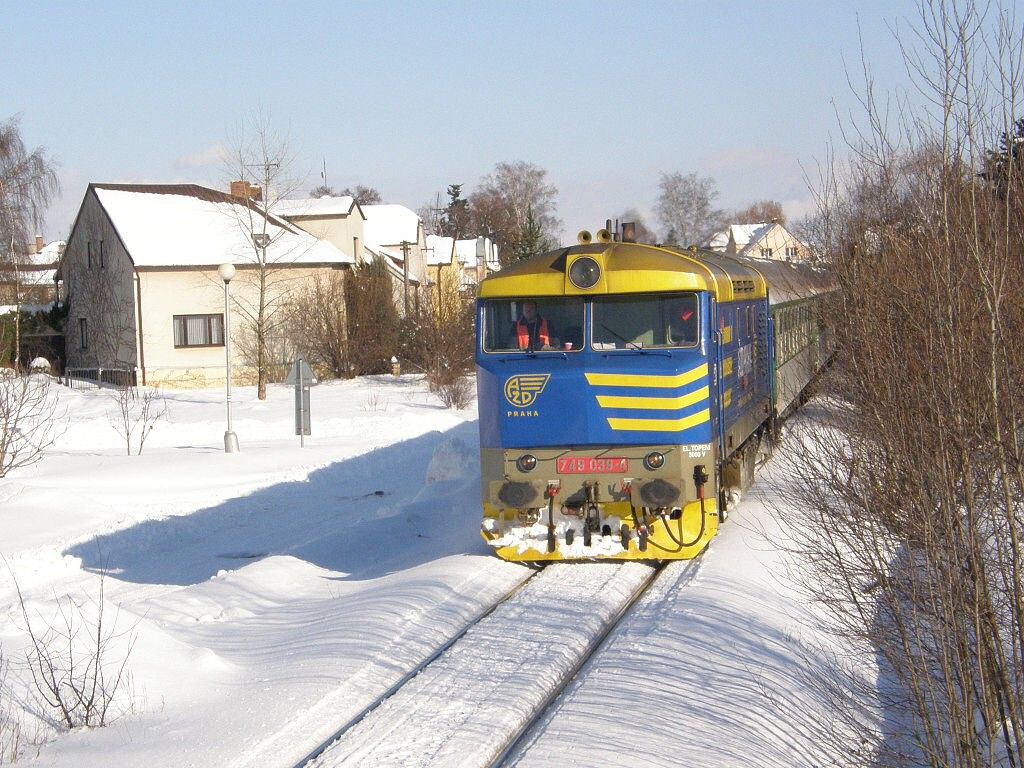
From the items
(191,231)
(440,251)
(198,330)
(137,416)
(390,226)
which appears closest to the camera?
(137,416)

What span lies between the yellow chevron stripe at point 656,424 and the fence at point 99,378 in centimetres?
3309

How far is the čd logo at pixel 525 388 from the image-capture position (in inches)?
442

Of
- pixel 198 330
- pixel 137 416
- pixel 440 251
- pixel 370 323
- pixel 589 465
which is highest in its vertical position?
pixel 440 251

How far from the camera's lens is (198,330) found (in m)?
43.8

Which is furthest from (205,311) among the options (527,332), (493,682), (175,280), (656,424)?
(493,682)

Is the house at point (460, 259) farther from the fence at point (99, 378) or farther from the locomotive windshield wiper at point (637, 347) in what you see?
the locomotive windshield wiper at point (637, 347)

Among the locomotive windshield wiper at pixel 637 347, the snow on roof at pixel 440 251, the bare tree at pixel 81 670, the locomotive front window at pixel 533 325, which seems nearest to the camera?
the bare tree at pixel 81 670

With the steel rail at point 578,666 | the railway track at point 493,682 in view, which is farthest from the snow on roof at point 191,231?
the railway track at point 493,682

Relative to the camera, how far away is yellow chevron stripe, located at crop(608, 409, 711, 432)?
432 inches

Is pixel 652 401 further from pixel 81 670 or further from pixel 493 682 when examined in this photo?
pixel 81 670

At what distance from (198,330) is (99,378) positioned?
158 inches

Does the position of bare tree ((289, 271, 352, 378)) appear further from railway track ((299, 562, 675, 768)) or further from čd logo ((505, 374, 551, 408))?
railway track ((299, 562, 675, 768))

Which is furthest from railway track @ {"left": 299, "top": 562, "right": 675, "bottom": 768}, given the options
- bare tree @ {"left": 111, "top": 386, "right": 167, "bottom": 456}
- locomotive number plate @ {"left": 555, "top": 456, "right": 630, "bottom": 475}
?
bare tree @ {"left": 111, "top": 386, "right": 167, "bottom": 456}

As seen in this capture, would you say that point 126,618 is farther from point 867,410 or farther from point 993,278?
point 993,278
